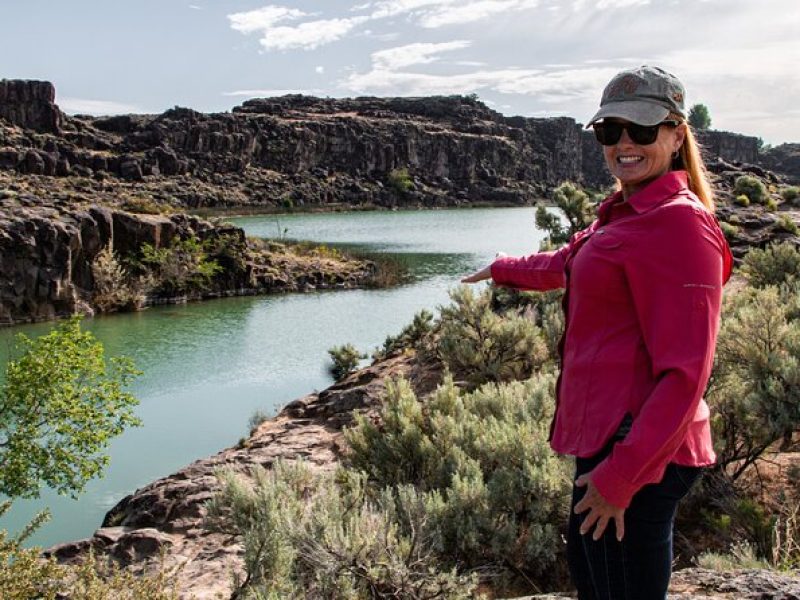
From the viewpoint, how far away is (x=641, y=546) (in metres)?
1.98

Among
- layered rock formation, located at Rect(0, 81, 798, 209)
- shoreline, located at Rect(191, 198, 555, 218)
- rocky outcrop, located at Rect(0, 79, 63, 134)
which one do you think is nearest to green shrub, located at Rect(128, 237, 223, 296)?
shoreline, located at Rect(191, 198, 555, 218)

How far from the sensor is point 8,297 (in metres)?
24.1

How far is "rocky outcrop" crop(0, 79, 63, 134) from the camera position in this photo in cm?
7512

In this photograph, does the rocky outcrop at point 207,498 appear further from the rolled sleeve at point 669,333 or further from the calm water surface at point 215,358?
the rolled sleeve at point 669,333

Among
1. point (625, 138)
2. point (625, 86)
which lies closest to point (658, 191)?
point (625, 138)

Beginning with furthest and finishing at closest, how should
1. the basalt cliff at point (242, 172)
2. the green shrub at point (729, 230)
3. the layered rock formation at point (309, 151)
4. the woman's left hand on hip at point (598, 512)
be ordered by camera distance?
1. the layered rock formation at point (309, 151)
2. the basalt cliff at point (242, 172)
3. the green shrub at point (729, 230)
4. the woman's left hand on hip at point (598, 512)

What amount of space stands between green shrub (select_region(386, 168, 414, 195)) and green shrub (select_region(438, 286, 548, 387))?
293 ft

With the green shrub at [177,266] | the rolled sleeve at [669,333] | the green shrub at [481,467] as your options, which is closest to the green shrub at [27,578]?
the green shrub at [481,467]

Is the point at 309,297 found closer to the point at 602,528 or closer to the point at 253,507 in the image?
the point at 253,507

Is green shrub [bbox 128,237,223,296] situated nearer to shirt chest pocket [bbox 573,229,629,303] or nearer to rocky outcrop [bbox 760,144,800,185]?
shirt chest pocket [bbox 573,229,629,303]

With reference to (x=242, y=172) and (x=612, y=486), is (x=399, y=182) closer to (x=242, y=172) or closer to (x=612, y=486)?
(x=242, y=172)

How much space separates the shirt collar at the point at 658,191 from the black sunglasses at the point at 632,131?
111 millimetres

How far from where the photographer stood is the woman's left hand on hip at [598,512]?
189 centimetres

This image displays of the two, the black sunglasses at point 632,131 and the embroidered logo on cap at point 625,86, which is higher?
the embroidered logo on cap at point 625,86
